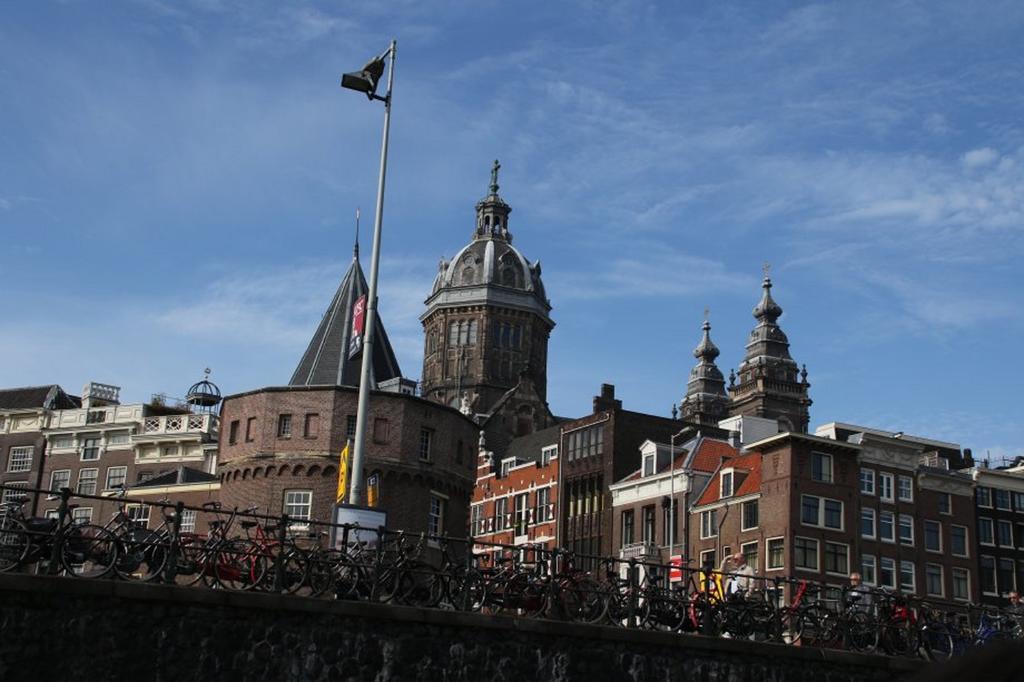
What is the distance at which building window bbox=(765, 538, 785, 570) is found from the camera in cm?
5591

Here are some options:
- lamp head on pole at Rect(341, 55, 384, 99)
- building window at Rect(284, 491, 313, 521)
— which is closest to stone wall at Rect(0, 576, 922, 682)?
lamp head on pole at Rect(341, 55, 384, 99)

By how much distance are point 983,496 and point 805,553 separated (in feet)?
42.5

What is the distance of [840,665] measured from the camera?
21391 mm

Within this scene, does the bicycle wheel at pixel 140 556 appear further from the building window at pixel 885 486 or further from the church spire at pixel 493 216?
the church spire at pixel 493 216

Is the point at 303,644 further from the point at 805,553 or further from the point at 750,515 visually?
the point at 750,515

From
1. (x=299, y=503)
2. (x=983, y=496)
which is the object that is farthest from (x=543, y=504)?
(x=299, y=503)

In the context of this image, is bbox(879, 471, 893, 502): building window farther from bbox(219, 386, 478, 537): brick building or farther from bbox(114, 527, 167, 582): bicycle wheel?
bbox(114, 527, 167, 582): bicycle wheel

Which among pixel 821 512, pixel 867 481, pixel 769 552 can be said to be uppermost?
pixel 867 481

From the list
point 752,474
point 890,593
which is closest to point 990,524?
point 752,474

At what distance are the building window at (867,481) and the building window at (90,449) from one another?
138 ft

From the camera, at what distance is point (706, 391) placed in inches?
5423

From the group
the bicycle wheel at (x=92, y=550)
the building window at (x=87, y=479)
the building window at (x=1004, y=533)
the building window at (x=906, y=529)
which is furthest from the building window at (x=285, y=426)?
the building window at (x=1004, y=533)

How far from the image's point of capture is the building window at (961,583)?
197 ft

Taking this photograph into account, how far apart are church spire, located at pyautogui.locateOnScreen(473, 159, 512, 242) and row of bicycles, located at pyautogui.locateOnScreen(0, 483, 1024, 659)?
336 ft
